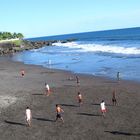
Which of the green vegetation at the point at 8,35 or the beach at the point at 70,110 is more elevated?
the green vegetation at the point at 8,35

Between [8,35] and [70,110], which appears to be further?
[8,35]

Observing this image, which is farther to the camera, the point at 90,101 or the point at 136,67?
the point at 136,67

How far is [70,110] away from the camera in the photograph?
29094 mm

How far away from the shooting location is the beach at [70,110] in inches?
934

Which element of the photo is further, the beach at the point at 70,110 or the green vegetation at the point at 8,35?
the green vegetation at the point at 8,35

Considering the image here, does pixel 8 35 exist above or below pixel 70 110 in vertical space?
above

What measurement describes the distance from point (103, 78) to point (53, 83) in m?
5.91

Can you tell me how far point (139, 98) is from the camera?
31531mm

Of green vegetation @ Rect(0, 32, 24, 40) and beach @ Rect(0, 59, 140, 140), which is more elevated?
green vegetation @ Rect(0, 32, 24, 40)

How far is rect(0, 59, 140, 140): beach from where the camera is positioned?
23.7m

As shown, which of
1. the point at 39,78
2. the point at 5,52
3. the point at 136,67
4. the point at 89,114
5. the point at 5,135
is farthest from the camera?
the point at 5,52

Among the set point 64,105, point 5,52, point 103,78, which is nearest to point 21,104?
point 64,105

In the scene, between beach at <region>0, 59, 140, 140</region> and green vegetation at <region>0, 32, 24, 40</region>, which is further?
green vegetation at <region>0, 32, 24, 40</region>

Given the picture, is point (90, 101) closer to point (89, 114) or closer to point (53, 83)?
point (89, 114)
